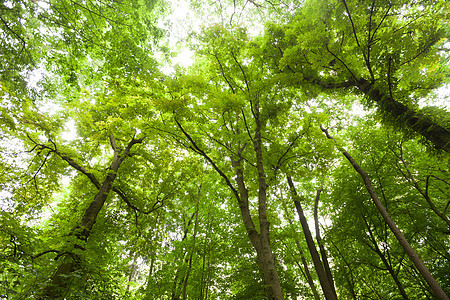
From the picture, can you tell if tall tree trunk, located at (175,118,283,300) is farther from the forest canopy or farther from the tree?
the tree

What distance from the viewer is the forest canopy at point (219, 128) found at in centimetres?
316

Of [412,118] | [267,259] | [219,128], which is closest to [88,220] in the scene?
[219,128]

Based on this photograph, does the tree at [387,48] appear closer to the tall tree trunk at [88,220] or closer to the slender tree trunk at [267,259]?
the slender tree trunk at [267,259]

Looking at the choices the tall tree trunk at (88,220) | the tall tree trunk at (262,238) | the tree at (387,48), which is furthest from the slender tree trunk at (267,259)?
the tall tree trunk at (88,220)

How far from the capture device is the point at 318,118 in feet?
13.3

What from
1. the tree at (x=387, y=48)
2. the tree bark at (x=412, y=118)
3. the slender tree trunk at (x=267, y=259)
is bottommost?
the slender tree trunk at (x=267, y=259)

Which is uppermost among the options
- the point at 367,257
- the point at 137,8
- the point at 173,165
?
the point at 137,8

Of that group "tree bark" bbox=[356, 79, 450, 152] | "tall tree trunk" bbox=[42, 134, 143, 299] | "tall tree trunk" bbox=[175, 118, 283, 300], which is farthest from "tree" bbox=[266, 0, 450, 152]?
"tall tree trunk" bbox=[42, 134, 143, 299]

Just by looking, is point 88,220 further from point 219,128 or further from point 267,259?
point 267,259

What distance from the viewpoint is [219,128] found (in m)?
5.42

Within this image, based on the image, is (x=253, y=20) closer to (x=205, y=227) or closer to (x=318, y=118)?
(x=318, y=118)

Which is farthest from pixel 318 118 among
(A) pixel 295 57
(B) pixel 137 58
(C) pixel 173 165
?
(C) pixel 173 165

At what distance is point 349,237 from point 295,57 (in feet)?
25.2

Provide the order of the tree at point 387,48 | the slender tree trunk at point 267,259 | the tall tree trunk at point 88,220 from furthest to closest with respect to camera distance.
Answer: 1. the tall tree trunk at point 88,220
2. the slender tree trunk at point 267,259
3. the tree at point 387,48
